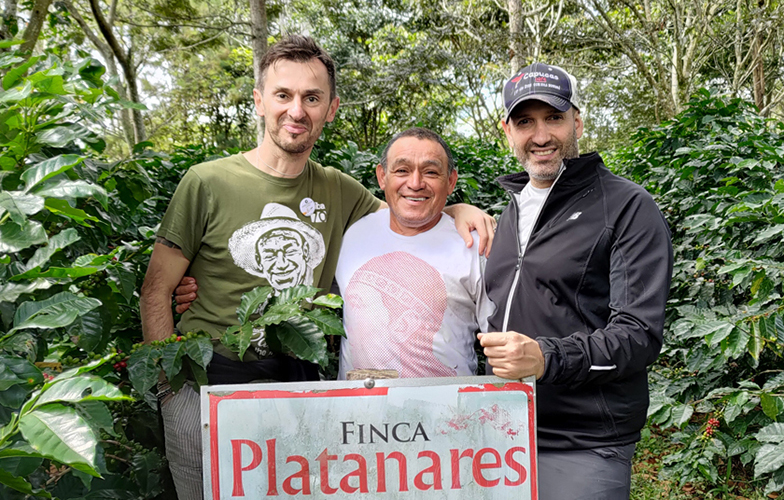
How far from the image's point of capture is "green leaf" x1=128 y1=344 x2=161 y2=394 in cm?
178

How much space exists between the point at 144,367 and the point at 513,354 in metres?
1.12

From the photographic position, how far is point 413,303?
7.14 feet

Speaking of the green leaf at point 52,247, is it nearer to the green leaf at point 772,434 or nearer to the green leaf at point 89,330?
the green leaf at point 89,330

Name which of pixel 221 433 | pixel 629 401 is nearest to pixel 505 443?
pixel 629 401

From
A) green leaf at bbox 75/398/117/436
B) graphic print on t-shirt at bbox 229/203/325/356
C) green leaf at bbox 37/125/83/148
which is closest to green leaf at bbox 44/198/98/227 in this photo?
green leaf at bbox 37/125/83/148

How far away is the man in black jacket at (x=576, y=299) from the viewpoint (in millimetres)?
1729

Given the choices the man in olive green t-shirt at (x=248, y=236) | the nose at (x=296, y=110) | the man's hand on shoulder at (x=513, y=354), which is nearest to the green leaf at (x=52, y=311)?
the man in olive green t-shirt at (x=248, y=236)

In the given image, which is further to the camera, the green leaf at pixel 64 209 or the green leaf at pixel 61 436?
the green leaf at pixel 64 209

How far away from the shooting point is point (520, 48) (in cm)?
1264

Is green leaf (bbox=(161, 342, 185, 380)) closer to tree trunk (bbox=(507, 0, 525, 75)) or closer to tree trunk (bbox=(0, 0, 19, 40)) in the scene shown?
tree trunk (bbox=(0, 0, 19, 40))

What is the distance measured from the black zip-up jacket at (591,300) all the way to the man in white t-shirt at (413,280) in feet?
0.67

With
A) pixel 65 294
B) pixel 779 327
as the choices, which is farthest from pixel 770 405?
pixel 65 294

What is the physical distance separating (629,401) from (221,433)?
1.26 metres

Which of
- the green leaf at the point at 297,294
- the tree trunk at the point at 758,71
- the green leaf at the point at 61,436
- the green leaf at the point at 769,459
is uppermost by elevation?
the tree trunk at the point at 758,71
